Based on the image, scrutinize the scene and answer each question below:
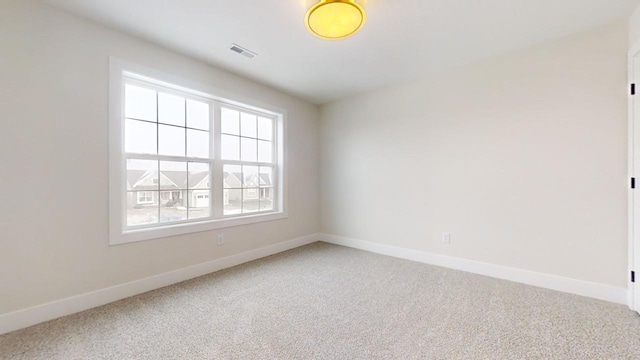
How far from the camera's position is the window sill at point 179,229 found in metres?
2.44

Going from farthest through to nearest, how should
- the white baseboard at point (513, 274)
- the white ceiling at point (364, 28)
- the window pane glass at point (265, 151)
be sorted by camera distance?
the window pane glass at point (265, 151)
the white baseboard at point (513, 274)
the white ceiling at point (364, 28)

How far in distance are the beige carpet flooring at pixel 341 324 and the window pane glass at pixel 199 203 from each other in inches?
30.4

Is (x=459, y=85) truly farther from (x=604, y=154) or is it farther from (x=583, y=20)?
(x=604, y=154)

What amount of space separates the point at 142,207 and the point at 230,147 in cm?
129

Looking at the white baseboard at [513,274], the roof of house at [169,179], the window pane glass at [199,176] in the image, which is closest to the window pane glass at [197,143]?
the window pane glass at [199,176]

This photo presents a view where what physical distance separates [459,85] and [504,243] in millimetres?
1990

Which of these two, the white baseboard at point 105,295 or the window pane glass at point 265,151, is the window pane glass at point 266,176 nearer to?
the window pane glass at point 265,151

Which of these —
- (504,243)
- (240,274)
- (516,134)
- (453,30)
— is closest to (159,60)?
(240,274)

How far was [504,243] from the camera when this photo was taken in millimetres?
2889

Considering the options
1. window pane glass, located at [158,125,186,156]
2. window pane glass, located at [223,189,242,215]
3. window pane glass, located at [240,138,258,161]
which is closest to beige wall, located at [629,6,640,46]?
window pane glass, located at [240,138,258,161]

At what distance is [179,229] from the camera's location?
9.36 feet

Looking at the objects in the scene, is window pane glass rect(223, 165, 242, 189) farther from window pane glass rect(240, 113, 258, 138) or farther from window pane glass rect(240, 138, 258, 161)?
window pane glass rect(240, 113, 258, 138)

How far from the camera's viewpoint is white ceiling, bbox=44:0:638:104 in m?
2.09

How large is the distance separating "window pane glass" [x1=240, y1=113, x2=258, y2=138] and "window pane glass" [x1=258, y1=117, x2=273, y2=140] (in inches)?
3.8
